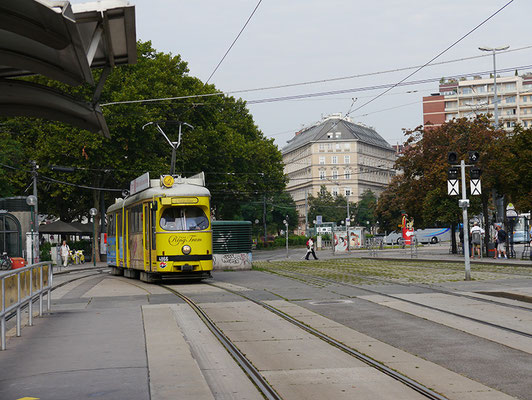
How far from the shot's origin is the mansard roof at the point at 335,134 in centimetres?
14500

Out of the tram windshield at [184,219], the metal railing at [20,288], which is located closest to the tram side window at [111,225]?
the tram windshield at [184,219]

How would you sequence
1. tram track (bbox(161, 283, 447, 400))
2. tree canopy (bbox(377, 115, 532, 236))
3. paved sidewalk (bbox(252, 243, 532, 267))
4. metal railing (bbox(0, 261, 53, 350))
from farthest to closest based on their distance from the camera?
tree canopy (bbox(377, 115, 532, 236)) → paved sidewalk (bbox(252, 243, 532, 267)) → metal railing (bbox(0, 261, 53, 350)) → tram track (bbox(161, 283, 447, 400))

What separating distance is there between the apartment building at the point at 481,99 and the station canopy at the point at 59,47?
130 meters

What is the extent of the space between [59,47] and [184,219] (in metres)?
17.8

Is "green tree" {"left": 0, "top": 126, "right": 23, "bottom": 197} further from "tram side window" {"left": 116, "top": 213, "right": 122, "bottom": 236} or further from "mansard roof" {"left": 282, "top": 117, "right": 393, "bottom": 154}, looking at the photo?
"mansard roof" {"left": 282, "top": 117, "right": 393, "bottom": 154}

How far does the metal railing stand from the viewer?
10.5 meters

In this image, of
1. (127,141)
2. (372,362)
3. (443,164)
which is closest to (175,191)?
(372,362)

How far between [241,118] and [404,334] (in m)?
53.1

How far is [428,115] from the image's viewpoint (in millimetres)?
145000

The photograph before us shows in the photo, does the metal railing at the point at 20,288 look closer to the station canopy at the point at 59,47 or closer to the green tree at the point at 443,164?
the station canopy at the point at 59,47

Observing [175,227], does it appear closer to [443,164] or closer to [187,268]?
[187,268]

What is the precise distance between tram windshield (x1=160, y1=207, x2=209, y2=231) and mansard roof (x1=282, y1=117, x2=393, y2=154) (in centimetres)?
11513

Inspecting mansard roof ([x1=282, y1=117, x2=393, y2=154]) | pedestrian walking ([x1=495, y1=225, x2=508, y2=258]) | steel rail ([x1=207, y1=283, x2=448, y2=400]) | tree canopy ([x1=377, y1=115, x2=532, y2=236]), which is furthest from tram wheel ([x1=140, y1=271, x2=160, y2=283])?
mansard roof ([x1=282, y1=117, x2=393, y2=154])

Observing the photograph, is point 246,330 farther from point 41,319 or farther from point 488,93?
point 488,93
